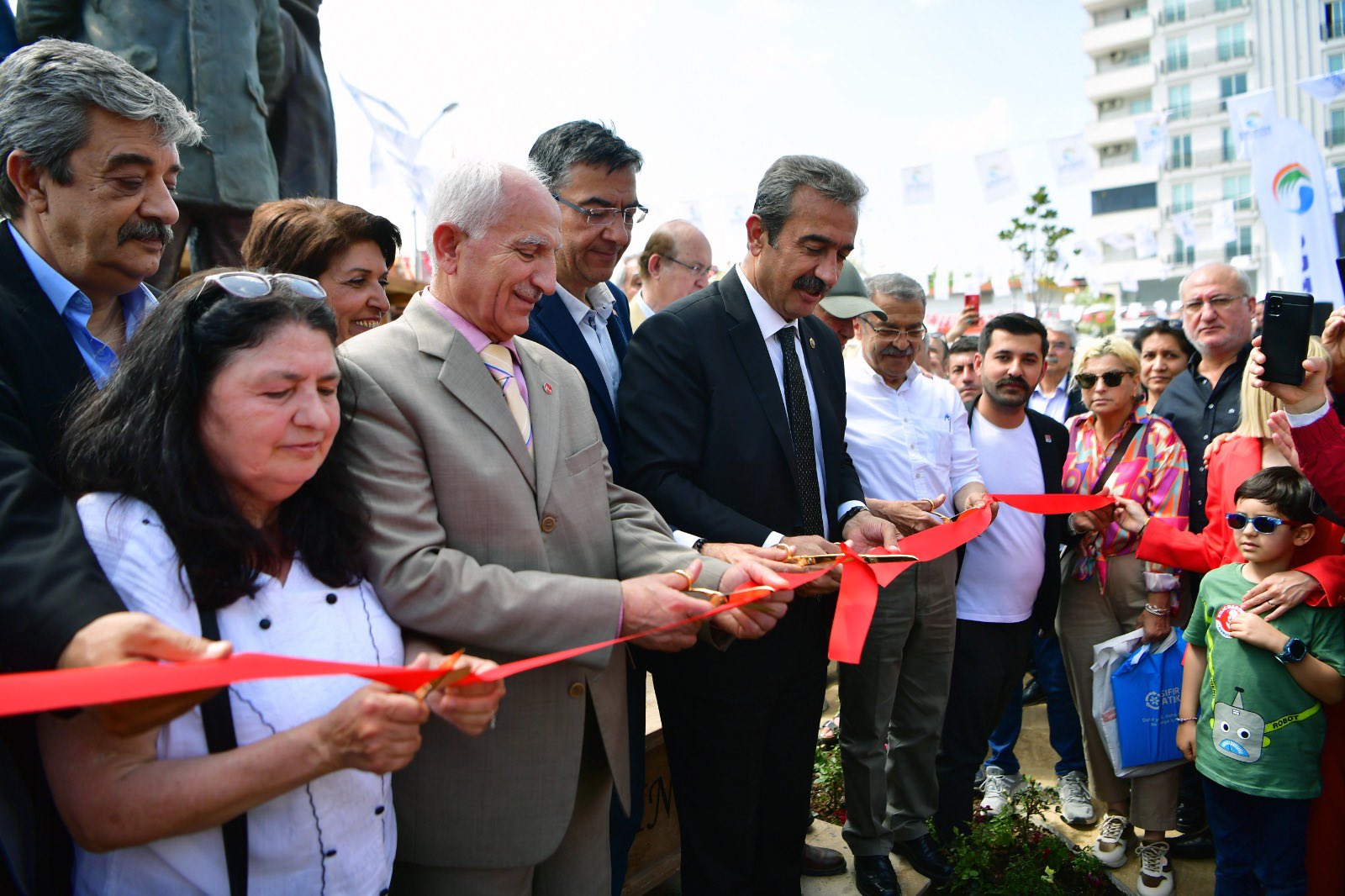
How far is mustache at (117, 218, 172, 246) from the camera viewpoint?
2.09m

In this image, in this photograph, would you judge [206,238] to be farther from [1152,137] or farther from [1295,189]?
[1152,137]

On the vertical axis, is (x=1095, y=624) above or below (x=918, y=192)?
below

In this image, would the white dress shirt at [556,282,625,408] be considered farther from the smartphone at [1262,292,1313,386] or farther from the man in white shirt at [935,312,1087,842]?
the smartphone at [1262,292,1313,386]

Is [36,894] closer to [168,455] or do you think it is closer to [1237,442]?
[168,455]

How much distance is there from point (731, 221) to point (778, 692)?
19700 mm

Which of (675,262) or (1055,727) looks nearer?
(1055,727)

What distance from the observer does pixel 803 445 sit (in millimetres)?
3145

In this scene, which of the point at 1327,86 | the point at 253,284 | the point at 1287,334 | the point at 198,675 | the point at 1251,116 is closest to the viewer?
the point at 198,675

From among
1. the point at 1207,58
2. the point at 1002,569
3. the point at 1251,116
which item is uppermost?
the point at 1207,58

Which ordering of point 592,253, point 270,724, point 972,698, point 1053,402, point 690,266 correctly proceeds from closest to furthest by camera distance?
point 270,724 < point 592,253 < point 972,698 < point 690,266 < point 1053,402

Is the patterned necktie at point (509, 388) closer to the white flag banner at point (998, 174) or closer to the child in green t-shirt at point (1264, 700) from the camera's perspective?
A: the child in green t-shirt at point (1264, 700)

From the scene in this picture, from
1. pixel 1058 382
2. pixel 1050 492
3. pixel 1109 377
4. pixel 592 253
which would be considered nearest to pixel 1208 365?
pixel 1109 377

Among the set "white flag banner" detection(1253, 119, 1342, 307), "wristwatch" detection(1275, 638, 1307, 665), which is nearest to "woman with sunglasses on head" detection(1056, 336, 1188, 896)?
"wristwatch" detection(1275, 638, 1307, 665)

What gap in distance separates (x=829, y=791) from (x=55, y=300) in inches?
162
